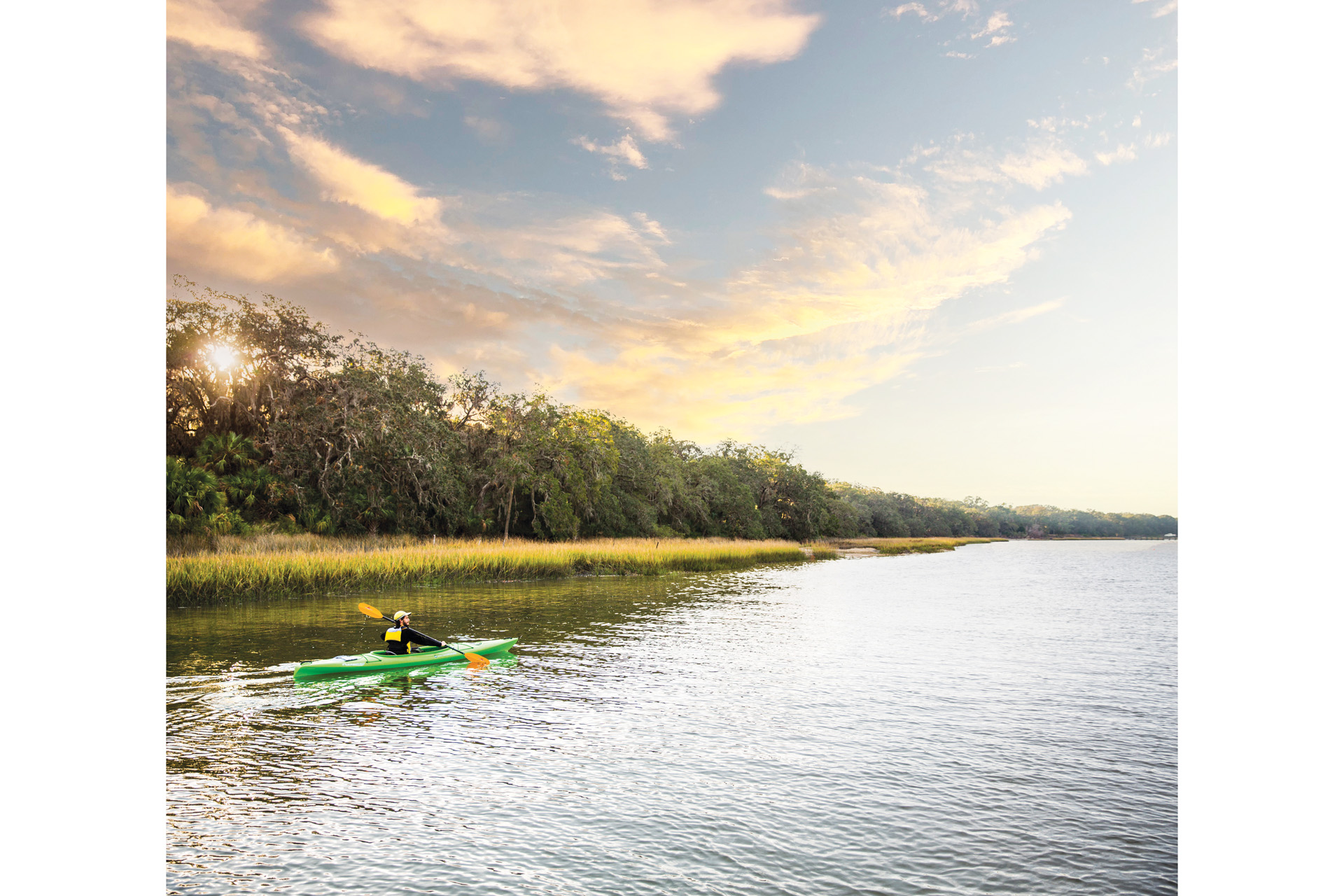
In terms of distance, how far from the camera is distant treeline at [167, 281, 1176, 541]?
32.8m

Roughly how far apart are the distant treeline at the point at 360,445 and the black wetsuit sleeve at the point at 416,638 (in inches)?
800

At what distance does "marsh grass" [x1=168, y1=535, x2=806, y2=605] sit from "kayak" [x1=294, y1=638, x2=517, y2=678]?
33.3 ft

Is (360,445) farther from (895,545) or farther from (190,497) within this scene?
(895,545)

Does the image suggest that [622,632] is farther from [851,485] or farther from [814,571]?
[851,485]

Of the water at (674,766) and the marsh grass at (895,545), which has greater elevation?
the water at (674,766)

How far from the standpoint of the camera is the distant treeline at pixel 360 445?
3275cm

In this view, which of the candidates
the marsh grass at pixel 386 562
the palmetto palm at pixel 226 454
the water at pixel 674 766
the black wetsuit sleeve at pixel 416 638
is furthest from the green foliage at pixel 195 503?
the black wetsuit sleeve at pixel 416 638

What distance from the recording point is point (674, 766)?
7.70 m

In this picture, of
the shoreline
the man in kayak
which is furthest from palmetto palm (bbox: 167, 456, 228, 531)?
the man in kayak

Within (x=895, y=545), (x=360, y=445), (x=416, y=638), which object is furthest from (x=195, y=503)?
(x=895, y=545)

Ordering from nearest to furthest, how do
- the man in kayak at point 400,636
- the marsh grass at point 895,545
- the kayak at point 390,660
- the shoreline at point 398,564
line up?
the kayak at point 390,660, the man in kayak at point 400,636, the shoreline at point 398,564, the marsh grass at point 895,545

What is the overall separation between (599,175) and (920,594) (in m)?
21.0

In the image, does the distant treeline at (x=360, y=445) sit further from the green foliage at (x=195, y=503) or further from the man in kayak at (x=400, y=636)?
the man in kayak at (x=400, y=636)
